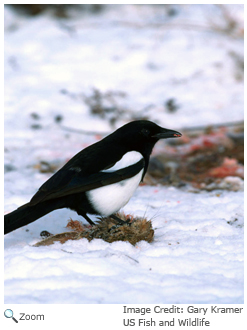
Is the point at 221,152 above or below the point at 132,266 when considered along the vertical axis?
above

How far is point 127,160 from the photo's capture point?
278 cm

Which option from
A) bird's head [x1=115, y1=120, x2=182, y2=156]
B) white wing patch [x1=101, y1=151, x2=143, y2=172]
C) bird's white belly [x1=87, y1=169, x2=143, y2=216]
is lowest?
bird's white belly [x1=87, y1=169, x2=143, y2=216]

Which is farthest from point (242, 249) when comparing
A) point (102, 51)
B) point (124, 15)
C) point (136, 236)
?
point (124, 15)

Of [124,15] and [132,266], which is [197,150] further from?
[124,15]

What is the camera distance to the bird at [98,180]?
2.60m

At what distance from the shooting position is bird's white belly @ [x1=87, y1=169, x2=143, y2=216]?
8.91 feet

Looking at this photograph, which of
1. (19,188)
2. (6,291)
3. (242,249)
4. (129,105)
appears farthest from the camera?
(129,105)

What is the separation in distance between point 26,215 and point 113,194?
544 mm

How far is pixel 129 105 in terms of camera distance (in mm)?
6156

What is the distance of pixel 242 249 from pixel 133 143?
96 centimetres

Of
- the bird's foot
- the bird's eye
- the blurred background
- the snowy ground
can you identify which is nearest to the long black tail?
the snowy ground
